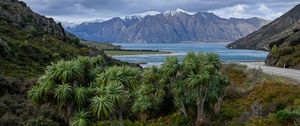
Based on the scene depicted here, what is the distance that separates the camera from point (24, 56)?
9388cm

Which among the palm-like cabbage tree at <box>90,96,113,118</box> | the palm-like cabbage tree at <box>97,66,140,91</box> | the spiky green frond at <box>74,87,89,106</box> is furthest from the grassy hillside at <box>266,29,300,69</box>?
the spiky green frond at <box>74,87,89,106</box>

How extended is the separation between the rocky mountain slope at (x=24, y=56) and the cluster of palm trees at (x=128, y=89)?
92.4 inches

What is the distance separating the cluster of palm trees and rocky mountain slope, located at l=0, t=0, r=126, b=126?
92.4 inches

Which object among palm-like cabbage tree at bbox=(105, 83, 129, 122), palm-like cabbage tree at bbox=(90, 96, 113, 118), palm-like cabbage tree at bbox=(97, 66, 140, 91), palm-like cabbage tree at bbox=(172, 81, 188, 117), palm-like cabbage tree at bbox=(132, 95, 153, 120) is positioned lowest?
palm-like cabbage tree at bbox=(132, 95, 153, 120)

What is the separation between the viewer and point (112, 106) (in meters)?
28.0

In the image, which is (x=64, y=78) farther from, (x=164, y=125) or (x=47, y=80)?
(x=164, y=125)

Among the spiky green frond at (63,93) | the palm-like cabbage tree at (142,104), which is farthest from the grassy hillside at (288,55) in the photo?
the spiky green frond at (63,93)

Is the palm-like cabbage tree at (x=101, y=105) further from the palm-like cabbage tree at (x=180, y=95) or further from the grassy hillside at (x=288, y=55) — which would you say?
the grassy hillside at (x=288, y=55)

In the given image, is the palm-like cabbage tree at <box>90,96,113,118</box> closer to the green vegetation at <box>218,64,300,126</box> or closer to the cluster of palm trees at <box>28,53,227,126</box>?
the cluster of palm trees at <box>28,53,227,126</box>

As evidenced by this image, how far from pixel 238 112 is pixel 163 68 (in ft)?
27.1

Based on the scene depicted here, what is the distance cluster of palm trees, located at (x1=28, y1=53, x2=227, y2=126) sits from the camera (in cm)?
2791

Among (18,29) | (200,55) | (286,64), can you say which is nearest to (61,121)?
(200,55)

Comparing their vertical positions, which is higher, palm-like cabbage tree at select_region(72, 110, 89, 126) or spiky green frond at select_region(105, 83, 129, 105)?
spiky green frond at select_region(105, 83, 129, 105)

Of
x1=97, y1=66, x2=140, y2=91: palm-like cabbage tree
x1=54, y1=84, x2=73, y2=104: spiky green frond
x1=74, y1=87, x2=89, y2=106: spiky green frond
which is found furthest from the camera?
x1=97, y1=66, x2=140, y2=91: palm-like cabbage tree
